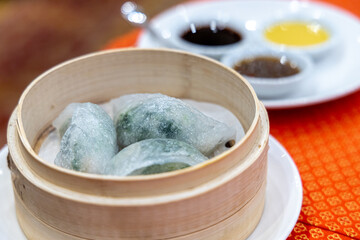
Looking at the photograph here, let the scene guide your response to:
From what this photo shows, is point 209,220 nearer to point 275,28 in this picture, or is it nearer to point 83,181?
point 83,181

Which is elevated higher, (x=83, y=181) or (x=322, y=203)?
(x=83, y=181)

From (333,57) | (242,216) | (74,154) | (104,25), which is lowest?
(104,25)

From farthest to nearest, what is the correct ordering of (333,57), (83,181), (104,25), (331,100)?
1. (104,25)
2. (333,57)
3. (331,100)
4. (83,181)

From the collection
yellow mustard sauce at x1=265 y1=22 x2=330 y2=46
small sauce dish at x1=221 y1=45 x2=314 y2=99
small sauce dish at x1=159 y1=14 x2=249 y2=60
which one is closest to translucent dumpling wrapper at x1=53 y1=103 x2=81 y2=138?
small sauce dish at x1=221 y1=45 x2=314 y2=99

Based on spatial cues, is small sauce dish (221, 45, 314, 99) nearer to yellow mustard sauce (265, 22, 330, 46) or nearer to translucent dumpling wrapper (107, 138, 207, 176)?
yellow mustard sauce (265, 22, 330, 46)

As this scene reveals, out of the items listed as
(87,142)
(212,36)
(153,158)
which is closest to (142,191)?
(153,158)

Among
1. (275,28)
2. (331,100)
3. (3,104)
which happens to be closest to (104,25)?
(3,104)

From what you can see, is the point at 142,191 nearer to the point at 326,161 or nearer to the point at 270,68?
the point at 326,161
